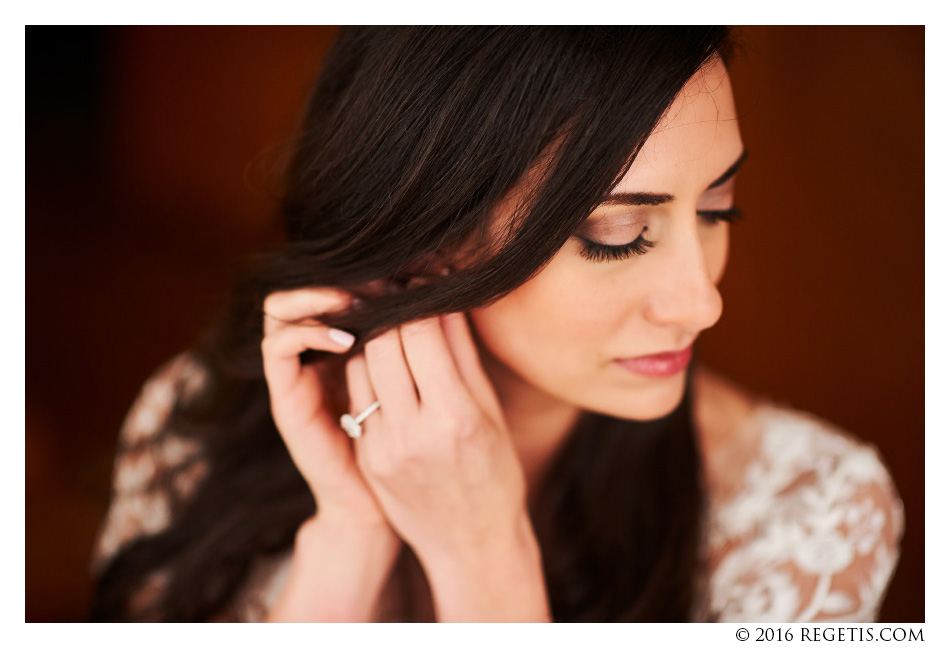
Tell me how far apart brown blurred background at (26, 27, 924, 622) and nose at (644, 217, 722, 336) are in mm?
208

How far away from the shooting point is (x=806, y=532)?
3.80ft

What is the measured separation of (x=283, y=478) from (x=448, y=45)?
78 centimetres

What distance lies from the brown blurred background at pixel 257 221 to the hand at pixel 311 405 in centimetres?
24

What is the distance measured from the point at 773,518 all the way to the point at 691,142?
0.70m

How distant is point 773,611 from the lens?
109 cm

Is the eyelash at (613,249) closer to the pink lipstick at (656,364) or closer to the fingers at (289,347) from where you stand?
the pink lipstick at (656,364)

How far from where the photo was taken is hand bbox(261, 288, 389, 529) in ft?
3.26

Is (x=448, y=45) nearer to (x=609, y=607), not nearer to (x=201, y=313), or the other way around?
(x=201, y=313)

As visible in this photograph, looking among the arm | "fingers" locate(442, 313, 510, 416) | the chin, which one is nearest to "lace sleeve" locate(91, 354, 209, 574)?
the arm

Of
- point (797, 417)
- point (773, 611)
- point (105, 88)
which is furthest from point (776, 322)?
point (105, 88)

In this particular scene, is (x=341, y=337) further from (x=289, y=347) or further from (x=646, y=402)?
(x=646, y=402)

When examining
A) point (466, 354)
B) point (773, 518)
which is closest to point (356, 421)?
point (466, 354)

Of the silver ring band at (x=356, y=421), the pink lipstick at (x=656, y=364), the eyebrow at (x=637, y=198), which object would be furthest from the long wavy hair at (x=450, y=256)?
the pink lipstick at (x=656, y=364)
